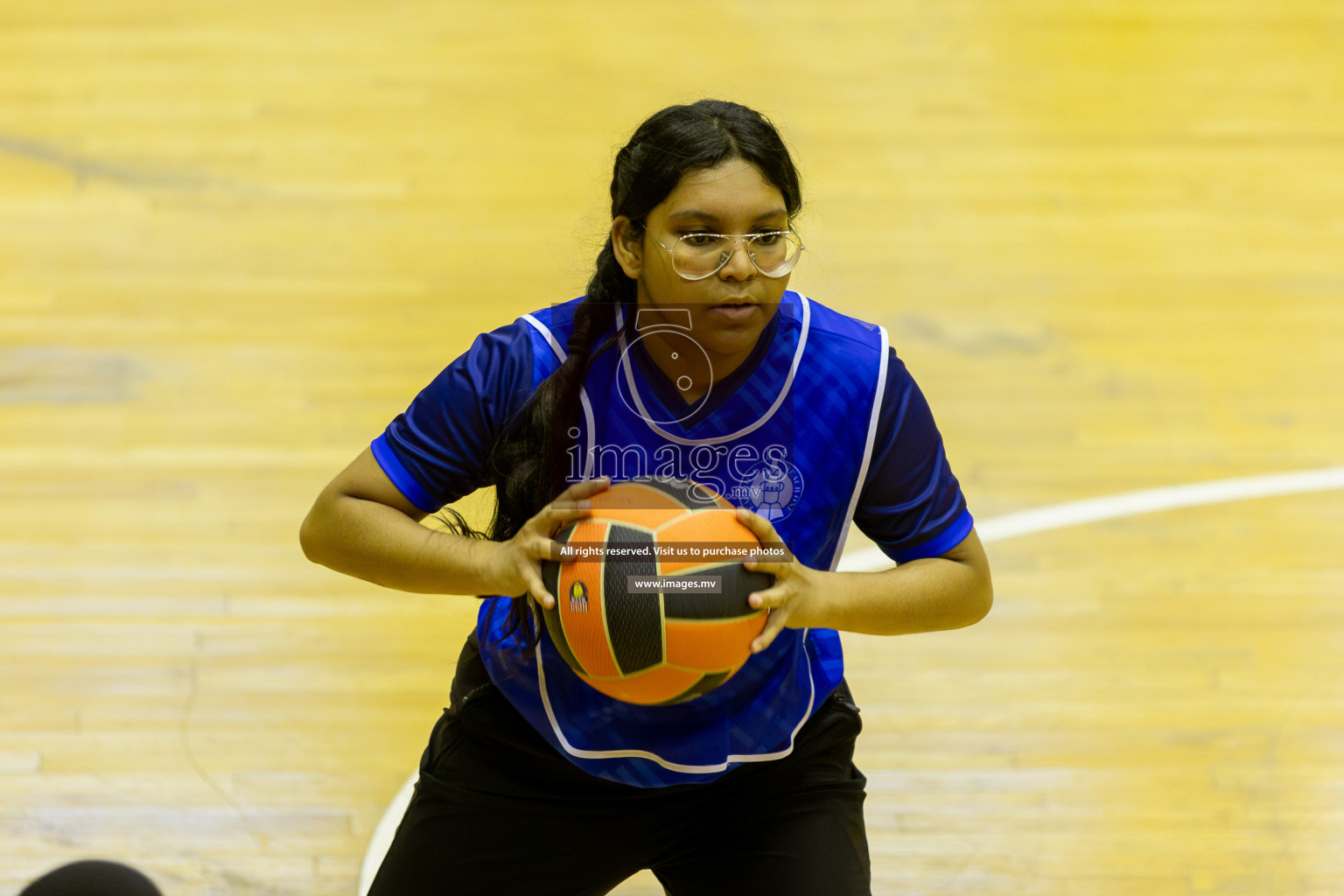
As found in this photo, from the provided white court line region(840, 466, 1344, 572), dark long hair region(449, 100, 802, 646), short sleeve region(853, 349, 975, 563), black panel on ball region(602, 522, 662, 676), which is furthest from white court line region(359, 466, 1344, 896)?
black panel on ball region(602, 522, 662, 676)

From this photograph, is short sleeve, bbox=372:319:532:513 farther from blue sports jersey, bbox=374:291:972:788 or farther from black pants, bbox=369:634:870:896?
black pants, bbox=369:634:870:896

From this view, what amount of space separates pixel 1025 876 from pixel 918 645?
756mm

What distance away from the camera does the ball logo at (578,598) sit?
1.57 m

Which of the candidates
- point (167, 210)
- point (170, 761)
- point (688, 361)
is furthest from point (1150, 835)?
point (167, 210)

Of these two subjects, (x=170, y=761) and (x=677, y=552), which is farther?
(x=170, y=761)

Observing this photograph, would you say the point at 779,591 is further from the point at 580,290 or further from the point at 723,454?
the point at 580,290

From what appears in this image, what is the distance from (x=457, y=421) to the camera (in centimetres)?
177

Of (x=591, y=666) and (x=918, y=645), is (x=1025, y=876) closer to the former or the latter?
(x=918, y=645)

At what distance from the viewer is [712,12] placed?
214 inches

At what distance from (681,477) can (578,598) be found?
0.85 ft

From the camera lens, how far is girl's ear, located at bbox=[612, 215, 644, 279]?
1764 mm

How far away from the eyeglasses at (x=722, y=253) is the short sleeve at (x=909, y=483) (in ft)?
0.76

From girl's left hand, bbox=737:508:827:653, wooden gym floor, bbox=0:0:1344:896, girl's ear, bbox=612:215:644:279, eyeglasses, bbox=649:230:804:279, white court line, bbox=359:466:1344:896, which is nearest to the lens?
girl's left hand, bbox=737:508:827:653

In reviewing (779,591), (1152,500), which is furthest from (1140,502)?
(779,591)
